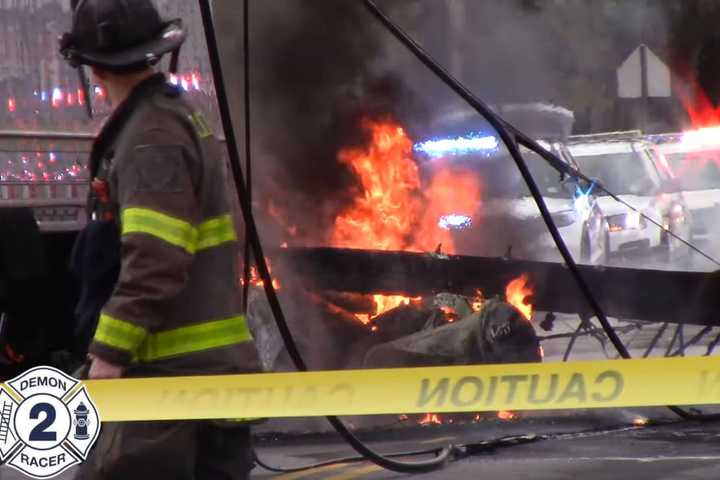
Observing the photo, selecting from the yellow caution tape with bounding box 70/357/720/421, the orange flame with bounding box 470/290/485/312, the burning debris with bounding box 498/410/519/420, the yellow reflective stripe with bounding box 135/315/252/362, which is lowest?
the burning debris with bounding box 498/410/519/420

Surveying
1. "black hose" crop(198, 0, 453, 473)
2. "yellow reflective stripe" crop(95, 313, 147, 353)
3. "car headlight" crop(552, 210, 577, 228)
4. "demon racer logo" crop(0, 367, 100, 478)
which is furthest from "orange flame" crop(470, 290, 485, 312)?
"yellow reflective stripe" crop(95, 313, 147, 353)

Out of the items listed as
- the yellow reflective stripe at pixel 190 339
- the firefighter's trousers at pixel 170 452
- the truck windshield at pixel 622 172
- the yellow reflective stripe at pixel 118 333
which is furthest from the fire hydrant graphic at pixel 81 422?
the truck windshield at pixel 622 172

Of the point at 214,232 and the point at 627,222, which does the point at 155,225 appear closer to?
the point at 214,232

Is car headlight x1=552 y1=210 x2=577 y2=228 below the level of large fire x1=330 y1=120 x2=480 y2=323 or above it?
below

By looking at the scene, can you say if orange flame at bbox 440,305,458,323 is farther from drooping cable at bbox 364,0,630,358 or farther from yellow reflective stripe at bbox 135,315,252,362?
yellow reflective stripe at bbox 135,315,252,362

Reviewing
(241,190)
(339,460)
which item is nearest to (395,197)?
(339,460)

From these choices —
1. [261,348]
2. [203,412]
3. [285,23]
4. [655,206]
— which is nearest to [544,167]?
[655,206]

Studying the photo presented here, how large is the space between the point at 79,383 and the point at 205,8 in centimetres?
199

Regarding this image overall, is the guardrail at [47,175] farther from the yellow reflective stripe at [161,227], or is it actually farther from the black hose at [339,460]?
the yellow reflective stripe at [161,227]

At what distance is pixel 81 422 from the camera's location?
4.05 m

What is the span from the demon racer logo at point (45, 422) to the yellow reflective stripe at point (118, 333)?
56 cm

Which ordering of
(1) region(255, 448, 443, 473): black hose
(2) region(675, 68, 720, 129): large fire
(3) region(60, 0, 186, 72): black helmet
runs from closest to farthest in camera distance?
(3) region(60, 0, 186, 72): black helmet
(1) region(255, 448, 443, 473): black hose
(2) region(675, 68, 720, 129): large fire

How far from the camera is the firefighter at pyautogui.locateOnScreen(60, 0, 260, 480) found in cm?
349

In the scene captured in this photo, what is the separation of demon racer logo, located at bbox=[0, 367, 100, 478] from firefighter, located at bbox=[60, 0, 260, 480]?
328mm
